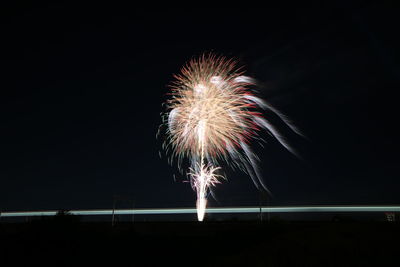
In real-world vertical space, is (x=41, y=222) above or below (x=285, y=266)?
above

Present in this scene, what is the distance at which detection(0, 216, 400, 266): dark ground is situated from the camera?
1333 centimetres

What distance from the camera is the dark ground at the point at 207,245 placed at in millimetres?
13328

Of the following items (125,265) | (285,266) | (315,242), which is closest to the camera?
(285,266)

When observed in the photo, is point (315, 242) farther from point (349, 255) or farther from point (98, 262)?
point (98, 262)

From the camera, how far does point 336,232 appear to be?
15.9m

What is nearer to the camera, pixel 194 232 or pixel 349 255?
pixel 349 255

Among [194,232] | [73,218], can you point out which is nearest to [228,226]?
[194,232]

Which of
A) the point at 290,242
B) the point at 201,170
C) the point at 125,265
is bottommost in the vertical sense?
the point at 125,265

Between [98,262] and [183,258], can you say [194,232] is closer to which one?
[183,258]

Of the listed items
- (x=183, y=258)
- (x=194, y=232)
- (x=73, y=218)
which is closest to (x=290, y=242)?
(x=183, y=258)

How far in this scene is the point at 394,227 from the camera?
52.6ft

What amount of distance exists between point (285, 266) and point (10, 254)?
48.7 feet

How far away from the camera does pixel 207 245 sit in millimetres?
18062

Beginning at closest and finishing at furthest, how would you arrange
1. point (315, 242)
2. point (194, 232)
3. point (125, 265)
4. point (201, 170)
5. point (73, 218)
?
1. point (315, 242)
2. point (125, 265)
3. point (194, 232)
4. point (73, 218)
5. point (201, 170)
